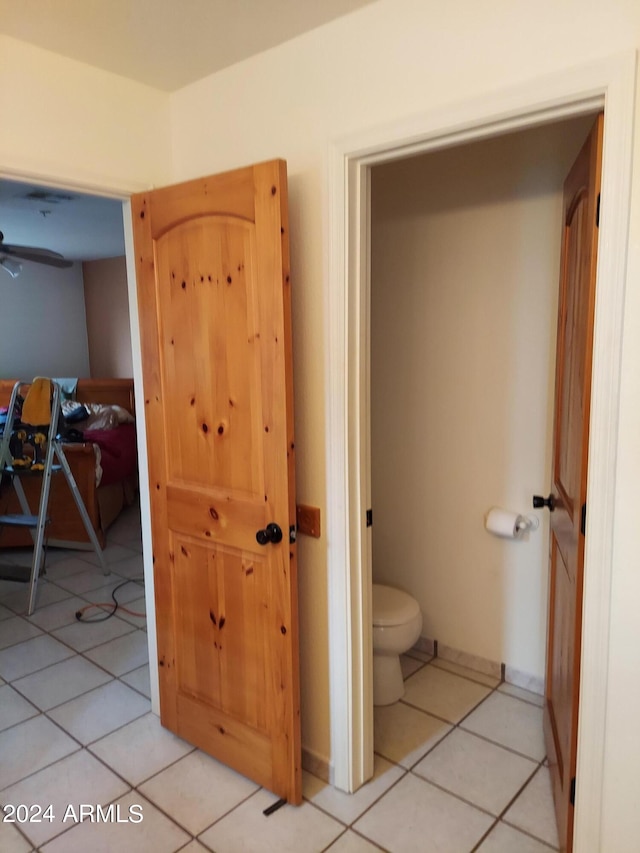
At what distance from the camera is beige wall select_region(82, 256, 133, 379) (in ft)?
21.7

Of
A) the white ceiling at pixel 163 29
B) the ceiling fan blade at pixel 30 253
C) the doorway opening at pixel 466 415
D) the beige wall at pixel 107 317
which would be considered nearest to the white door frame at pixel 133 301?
the white ceiling at pixel 163 29

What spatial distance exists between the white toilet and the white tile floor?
74 millimetres

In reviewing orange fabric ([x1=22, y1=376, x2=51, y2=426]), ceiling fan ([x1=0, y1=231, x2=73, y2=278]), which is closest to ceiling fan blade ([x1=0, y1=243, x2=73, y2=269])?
ceiling fan ([x1=0, y1=231, x2=73, y2=278])

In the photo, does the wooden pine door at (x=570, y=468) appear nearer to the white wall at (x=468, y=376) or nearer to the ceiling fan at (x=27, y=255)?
the white wall at (x=468, y=376)

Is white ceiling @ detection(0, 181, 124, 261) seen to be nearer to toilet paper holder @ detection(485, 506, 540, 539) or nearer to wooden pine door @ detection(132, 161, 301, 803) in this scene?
wooden pine door @ detection(132, 161, 301, 803)

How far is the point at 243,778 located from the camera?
2115 mm

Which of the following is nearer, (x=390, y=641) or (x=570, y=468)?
(x=570, y=468)

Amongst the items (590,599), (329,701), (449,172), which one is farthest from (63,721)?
(449,172)

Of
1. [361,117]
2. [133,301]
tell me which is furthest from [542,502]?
[133,301]

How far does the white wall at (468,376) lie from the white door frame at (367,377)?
870 millimetres

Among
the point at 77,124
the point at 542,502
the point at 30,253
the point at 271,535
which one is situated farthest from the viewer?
the point at 30,253

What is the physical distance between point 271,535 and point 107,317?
18.5ft

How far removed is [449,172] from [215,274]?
1.25m

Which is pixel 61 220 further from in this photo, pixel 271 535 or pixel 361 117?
pixel 271 535
